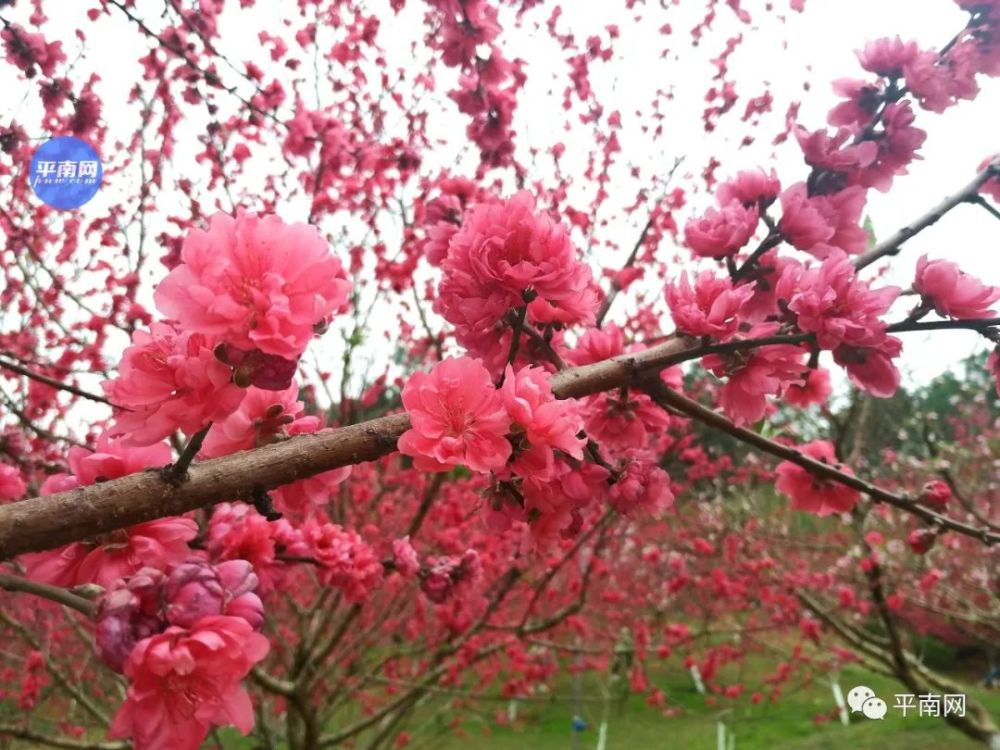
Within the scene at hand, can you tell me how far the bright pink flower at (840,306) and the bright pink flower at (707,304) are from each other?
120mm

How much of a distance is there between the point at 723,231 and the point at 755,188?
21 cm

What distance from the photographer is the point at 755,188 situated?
183cm

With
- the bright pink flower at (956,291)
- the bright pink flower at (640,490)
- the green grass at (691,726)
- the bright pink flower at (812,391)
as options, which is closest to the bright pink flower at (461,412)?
the bright pink flower at (640,490)

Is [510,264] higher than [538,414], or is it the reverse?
[510,264]

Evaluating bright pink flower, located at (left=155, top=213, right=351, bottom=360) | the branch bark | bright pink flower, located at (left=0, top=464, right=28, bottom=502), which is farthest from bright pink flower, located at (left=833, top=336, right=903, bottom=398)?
bright pink flower, located at (left=0, top=464, right=28, bottom=502)

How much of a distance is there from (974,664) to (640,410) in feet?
40.9

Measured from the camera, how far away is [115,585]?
2.98 ft

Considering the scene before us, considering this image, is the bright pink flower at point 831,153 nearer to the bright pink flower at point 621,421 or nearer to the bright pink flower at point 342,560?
the bright pink flower at point 621,421

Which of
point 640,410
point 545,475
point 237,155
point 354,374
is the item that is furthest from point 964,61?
point 237,155

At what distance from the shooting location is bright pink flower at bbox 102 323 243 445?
35.5 inches

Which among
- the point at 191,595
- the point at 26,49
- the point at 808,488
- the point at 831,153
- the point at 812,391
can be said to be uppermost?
the point at 26,49

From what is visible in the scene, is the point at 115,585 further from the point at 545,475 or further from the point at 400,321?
the point at 400,321

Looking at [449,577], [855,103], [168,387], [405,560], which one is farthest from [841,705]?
[168,387]

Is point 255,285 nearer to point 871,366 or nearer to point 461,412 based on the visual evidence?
point 461,412
